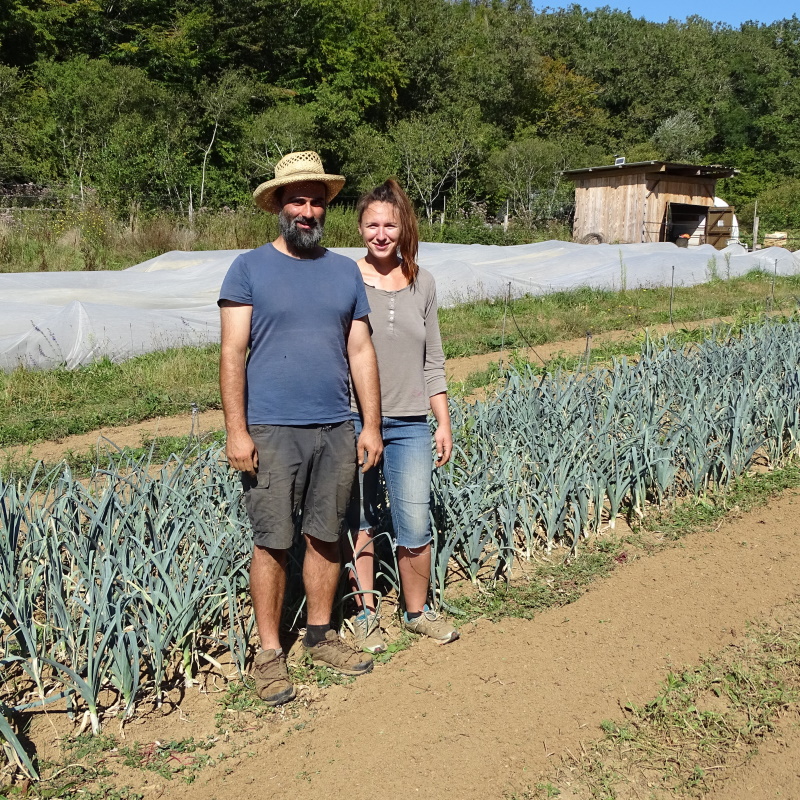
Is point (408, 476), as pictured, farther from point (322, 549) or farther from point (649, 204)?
point (649, 204)

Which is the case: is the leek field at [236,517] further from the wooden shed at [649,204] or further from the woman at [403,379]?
the wooden shed at [649,204]

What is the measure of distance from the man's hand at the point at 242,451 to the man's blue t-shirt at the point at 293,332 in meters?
0.07

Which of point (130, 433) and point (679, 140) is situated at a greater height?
point (679, 140)

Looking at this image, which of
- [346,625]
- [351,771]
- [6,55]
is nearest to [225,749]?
[351,771]

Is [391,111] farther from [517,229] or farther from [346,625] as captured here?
[346,625]

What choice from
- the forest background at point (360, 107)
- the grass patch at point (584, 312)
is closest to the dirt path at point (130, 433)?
the grass patch at point (584, 312)

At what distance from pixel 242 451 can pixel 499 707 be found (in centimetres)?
100

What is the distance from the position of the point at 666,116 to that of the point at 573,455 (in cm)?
4095

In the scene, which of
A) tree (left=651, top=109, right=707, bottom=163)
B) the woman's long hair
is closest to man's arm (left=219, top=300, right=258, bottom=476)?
the woman's long hair

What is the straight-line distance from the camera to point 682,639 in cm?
260

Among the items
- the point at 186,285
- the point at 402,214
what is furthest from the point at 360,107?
the point at 402,214

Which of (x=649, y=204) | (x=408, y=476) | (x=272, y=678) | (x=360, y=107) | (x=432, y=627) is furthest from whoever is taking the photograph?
(x=360, y=107)

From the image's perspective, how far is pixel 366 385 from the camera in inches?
92.6

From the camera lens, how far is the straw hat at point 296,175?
88.3 inches
